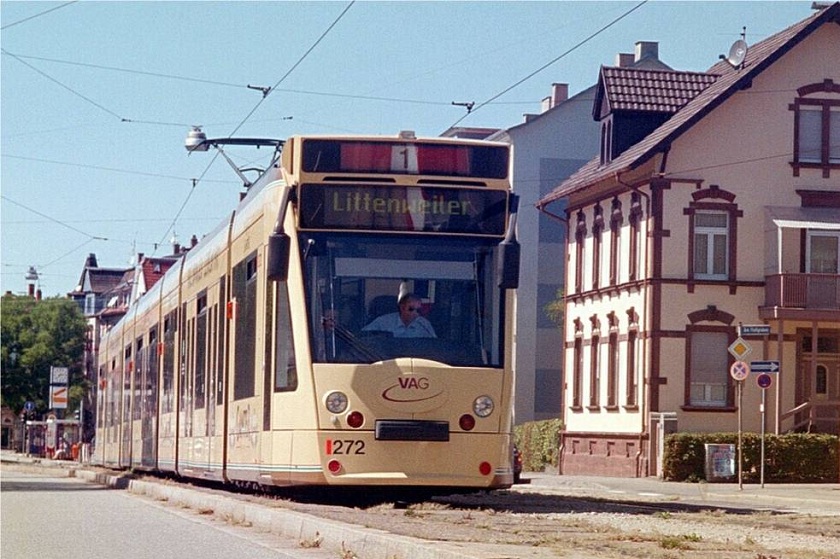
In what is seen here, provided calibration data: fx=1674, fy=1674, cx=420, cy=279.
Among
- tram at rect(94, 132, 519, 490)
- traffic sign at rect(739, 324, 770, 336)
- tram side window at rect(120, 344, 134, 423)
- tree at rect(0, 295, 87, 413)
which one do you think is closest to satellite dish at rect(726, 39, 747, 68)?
traffic sign at rect(739, 324, 770, 336)

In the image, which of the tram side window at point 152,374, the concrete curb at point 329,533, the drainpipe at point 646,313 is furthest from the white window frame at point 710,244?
the concrete curb at point 329,533

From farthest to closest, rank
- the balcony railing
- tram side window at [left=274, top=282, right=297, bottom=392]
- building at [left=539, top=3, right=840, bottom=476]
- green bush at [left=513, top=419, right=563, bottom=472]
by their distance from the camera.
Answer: green bush at [left=513, top=419, right=563, bottom=472], building at [left=539, top=3, right=840, bottom=476], the balcony railing, tram side window at [left=274, top=282, right=297, bottom=392]

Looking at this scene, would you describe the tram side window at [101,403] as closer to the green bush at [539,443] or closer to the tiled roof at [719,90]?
the green bush at [539,443]

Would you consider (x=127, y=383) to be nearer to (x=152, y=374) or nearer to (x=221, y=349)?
(x=152, y=374)

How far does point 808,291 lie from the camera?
4222 centimetres

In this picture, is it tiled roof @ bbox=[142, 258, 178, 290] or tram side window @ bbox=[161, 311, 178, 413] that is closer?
tram side window @ bbox=[161, 311, 178, 413]

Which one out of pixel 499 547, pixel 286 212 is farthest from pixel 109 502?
pixel 499 547

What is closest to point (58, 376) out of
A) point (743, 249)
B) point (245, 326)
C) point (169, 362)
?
point (743, 249)

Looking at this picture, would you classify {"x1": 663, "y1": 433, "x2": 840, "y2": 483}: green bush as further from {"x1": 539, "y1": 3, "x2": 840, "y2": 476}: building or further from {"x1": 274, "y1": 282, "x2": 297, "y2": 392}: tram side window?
{"x1": 274, "y1": 282, "x2": 297, "y2": 392}: tram side window

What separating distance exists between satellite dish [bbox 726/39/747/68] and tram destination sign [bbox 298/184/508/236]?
94.5ft

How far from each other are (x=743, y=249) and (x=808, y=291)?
2123 mm

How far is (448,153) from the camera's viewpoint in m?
17.3

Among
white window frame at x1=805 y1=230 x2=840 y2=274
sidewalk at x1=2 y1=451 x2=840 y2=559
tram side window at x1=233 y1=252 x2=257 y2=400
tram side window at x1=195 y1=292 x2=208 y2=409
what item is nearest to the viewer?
sidewalk at x1=2 y1=451 x2=840 y2=559

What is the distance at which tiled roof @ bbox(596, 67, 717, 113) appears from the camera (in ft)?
152
